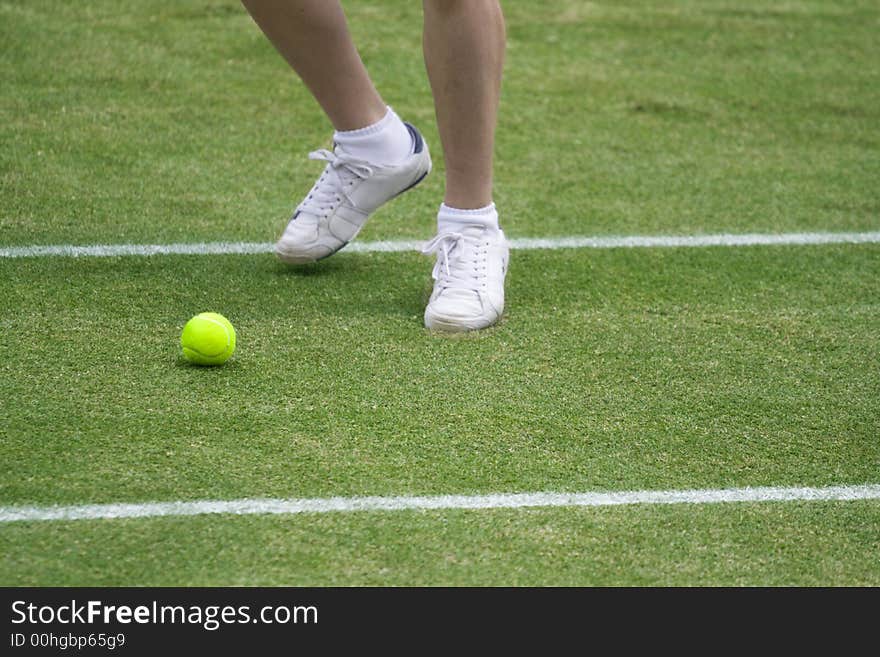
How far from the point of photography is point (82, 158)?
13.4 feet

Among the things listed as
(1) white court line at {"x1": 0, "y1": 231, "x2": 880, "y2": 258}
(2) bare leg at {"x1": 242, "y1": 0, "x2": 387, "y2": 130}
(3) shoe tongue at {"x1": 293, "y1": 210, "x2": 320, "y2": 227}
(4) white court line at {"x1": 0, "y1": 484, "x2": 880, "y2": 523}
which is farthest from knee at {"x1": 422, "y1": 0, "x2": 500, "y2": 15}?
(4) white court line at {"x1": 0, "y1": 484, "x2": 880, "y2": 523}

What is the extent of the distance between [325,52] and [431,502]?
4.77 ft

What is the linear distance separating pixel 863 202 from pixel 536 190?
109 centimetres

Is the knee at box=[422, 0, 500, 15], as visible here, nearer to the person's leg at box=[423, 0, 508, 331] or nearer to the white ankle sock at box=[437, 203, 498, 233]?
the person's leg at box=[423, 0, 508, 331]

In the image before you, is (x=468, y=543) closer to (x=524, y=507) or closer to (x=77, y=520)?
(x=524, y=507)

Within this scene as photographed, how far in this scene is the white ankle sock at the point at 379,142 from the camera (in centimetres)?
328

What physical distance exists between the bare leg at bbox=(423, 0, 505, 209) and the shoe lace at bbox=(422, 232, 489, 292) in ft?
0.32

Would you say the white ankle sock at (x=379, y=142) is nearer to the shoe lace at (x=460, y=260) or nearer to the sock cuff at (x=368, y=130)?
the sock cuff at (x=368, y=130)

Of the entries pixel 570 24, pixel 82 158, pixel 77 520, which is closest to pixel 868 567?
pixel 77 520

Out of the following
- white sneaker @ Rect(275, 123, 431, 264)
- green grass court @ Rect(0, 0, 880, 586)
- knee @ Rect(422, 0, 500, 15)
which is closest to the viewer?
green grass court @ Rect(0, 0, 880, 586)

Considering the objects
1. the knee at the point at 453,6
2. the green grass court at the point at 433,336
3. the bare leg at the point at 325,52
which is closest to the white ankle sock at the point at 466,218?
the green grass court at the point at 433,336

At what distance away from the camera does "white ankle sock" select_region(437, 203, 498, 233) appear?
3135 millimetres

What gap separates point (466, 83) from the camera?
303cm
